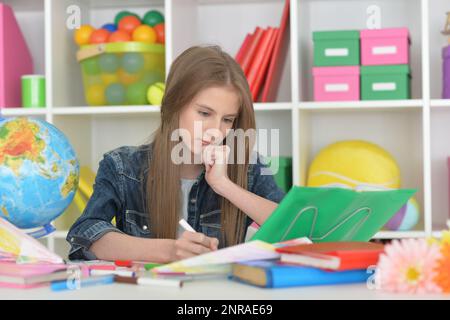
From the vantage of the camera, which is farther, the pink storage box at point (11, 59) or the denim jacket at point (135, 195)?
the pink storage box at point (11, 59)

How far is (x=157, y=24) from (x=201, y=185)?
46.0 inches

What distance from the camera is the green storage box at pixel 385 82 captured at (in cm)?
256

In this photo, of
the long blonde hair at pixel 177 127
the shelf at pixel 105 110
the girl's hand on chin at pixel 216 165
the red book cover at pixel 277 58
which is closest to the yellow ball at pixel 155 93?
the shelf at pixel 105 110

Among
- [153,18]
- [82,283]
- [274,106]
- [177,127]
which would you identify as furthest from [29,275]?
[153,18]

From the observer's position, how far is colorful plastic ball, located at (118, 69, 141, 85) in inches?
106

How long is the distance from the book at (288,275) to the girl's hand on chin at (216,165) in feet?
2.18

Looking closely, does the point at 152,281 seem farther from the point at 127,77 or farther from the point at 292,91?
the point at 127,77

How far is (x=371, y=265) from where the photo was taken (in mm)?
1002

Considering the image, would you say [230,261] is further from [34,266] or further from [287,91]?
[287,91]

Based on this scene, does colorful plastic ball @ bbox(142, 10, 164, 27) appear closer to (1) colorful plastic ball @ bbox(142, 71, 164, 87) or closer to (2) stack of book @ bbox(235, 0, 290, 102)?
(1) colorful plastic ball @ bbox(142, 71, 164, 87)

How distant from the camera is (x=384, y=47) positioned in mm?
2582

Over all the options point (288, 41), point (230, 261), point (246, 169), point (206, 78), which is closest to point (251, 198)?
point (246, 169)

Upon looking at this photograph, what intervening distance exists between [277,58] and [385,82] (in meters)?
0.40

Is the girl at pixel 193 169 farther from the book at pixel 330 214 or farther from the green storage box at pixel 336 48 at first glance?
the green storage box at pixel 336 48
